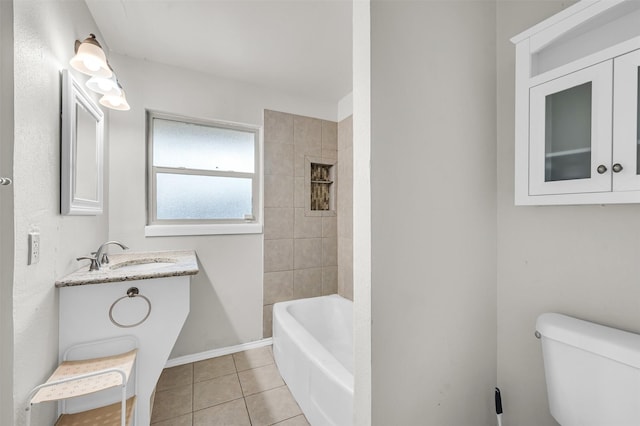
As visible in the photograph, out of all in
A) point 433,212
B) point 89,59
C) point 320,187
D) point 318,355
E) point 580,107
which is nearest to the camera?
point 580,107

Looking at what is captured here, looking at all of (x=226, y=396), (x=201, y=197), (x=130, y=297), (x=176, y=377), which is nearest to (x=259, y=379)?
(x=226, y=396)

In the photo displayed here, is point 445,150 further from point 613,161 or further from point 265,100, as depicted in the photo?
point 265,100

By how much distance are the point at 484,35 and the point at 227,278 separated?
2469 millimetres

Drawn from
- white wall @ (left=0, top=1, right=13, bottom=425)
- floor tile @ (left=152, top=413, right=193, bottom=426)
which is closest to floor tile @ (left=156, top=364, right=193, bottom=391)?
floor tile @ (left=152, top=413, right=193, bottom=426)

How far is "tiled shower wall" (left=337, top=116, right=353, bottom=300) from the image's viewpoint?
265 centimetres

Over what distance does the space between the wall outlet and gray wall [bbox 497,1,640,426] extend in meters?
1.97

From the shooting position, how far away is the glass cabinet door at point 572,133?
78 centimetres

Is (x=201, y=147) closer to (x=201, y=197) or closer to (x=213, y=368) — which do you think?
(x=201, y=197)

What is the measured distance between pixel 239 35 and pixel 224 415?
2.57 meters

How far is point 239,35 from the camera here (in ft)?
5.95

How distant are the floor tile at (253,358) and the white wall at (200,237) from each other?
12cm

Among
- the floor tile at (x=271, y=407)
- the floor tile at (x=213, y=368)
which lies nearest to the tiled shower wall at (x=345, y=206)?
the floor tile at (x=271, y=407)

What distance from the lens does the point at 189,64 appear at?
217 cm

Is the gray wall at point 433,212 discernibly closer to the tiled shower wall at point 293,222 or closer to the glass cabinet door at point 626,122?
the glass cabinet door at point 626,122
